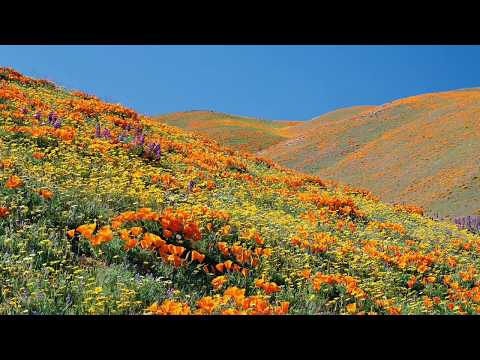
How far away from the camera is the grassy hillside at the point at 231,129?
79.2 m

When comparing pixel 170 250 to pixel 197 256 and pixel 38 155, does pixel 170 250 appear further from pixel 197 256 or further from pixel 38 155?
pixel 38 155

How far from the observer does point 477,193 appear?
33.7 meters

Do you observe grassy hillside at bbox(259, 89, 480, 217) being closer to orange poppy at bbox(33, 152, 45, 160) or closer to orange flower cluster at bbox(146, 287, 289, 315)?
orange poppy at bbox(33, 152, 45, 160)

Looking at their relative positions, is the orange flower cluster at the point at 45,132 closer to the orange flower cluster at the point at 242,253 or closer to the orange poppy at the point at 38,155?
the orange poppy at the point at 38,155

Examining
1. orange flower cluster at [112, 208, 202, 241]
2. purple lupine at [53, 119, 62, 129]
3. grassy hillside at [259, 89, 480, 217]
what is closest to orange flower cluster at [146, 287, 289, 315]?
orange flower cluster at [112, 208, 202, 241]

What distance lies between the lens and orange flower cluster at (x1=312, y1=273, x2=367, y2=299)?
5.91 metres

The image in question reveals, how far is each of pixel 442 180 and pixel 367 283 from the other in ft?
115

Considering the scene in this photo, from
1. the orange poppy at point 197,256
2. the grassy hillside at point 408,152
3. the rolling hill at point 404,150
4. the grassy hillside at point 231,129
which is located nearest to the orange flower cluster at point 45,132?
the orange poppy at point 197,256

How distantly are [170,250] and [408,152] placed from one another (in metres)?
48.3

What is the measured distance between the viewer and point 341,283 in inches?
247

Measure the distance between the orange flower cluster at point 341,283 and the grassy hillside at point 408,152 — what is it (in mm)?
28054

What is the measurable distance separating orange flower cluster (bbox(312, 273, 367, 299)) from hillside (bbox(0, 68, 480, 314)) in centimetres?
2
